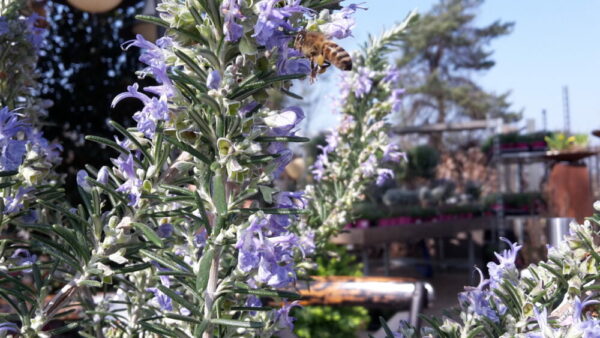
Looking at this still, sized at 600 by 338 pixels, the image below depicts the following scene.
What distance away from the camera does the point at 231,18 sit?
60cm

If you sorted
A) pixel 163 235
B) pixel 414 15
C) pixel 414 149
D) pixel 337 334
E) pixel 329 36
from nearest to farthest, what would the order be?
pixel 329 36 → pixel 163 235 → pixel 414 15 → pixel 337 334 → pixel 414 149

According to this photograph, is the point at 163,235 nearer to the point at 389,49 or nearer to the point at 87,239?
the point at 87,239

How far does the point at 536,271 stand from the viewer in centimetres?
74

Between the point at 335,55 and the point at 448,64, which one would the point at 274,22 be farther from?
the point at 448,64

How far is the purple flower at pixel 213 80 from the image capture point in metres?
0.60

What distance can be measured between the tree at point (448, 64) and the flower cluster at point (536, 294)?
53.0 ft

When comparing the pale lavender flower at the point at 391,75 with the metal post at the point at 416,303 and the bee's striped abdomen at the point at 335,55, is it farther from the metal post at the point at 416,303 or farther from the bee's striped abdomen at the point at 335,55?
the metal post at the point at 416,303

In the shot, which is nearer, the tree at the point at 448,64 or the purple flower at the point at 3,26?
the purple flower at the point at 3,26

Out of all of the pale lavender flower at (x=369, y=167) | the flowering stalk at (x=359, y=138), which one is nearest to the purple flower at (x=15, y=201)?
the flowering stalk at (x=359, y=138)

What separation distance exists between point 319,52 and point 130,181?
1.60ft

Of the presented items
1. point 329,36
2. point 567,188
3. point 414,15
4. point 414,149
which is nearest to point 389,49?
point 414,15

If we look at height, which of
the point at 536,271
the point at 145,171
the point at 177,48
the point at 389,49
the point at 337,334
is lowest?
the point at 337,334

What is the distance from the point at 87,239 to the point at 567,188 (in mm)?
5183

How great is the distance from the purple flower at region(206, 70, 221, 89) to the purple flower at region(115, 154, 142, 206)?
0.59 ft
